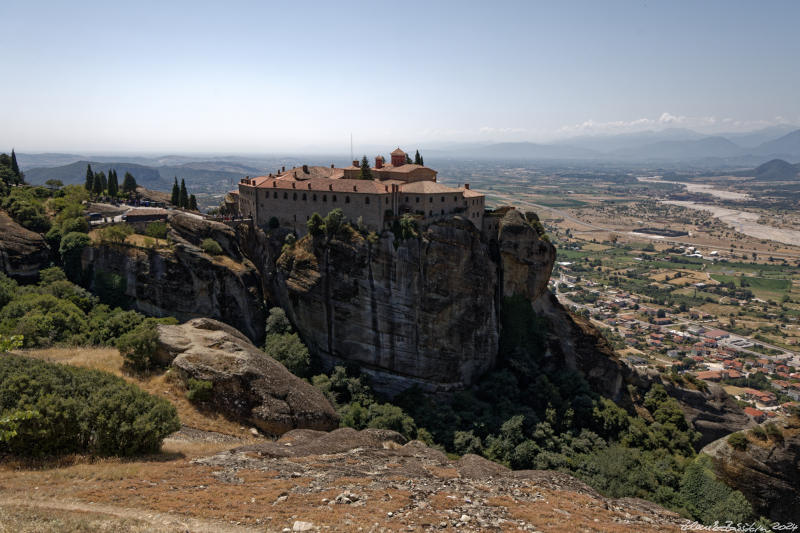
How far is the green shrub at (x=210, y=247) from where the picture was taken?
1946 inches

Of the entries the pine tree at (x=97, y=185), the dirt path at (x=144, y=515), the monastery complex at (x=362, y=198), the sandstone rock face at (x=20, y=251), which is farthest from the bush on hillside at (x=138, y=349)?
the pine tree at (x=97, y=185)

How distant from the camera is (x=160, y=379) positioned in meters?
25.3

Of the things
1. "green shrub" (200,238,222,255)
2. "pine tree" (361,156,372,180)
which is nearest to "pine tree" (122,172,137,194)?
"green shrub" (200,238,222,255)

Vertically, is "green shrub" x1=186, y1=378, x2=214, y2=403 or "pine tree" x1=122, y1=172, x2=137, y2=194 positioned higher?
"pine tree" x1=122, y1=172, x2=137, y2=194

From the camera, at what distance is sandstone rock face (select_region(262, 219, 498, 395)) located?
158 ft

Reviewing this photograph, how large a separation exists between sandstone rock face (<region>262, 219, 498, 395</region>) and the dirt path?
35.5 meters

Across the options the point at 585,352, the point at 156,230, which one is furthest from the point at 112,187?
the point at 585,352

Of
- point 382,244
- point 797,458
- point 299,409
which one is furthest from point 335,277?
point 797,458

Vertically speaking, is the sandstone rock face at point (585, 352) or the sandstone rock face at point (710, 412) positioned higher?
the sandstone rock face at point (585, 352)

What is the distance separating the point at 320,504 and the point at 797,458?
39778 millimetres

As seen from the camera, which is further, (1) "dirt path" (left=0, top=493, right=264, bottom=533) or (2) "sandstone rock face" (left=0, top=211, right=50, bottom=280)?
(2) "sandstone rock face" (left=0, top=211, right=50, bottom=280)

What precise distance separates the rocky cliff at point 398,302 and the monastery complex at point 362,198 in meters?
3.20

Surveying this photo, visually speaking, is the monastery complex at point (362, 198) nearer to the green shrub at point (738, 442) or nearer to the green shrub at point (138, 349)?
the green shrub at point (138, 349)

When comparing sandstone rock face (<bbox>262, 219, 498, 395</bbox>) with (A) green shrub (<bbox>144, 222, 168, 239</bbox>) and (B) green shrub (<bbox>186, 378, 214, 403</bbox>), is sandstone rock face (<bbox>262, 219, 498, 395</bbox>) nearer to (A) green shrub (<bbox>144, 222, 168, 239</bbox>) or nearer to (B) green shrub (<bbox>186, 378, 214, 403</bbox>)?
(A) green shrub (<bbox>144, 222, 168, 239</bbox>)
